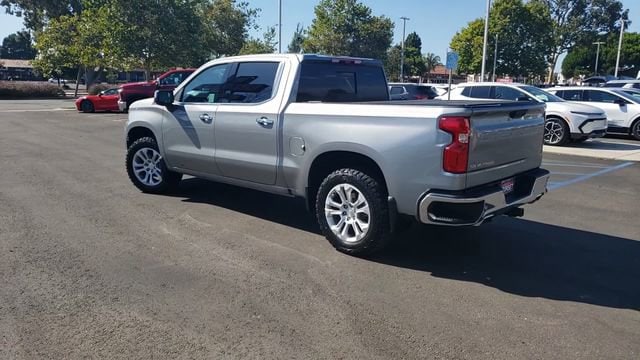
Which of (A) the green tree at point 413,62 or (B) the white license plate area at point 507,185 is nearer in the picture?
(B) the white license plate area at point 507,185

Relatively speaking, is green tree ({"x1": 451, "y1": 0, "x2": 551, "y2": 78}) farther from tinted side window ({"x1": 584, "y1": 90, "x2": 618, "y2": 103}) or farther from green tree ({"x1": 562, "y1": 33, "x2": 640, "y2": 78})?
tinted side window ({"x1": 584, "y1": 90, "x2": 618, "y2": 103})

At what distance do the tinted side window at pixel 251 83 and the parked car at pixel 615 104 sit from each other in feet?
43.3

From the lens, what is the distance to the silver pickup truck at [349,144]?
13.9 ft

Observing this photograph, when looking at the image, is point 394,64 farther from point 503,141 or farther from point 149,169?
point 503,141

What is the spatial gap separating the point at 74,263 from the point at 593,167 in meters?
9.70

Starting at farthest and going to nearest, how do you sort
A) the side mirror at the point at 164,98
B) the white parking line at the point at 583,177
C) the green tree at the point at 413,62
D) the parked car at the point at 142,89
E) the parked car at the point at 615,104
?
the green tree at the point at 413,62 → the parked car at the point at 142,89 → the parked car at the point at 615,104 → the white parking line at the point at 583,177 → the side mirror at the point at 164,98

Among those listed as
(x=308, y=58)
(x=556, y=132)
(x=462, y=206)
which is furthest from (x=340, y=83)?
(x=556, y=132)

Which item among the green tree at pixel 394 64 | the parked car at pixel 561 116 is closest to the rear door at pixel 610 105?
the parked car at pixel 561 116

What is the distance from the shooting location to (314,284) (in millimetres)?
4242

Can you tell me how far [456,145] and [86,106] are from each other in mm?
22903

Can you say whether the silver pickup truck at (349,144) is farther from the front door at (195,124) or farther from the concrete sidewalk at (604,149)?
the concrete sidewalk at (604,149)

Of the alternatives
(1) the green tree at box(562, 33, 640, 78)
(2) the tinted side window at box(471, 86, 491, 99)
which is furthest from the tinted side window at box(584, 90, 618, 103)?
(1) the green tree at box(562, 33, 640, 78)

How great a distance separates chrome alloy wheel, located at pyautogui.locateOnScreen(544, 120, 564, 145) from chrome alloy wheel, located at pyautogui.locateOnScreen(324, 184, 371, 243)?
→ 10.3 meters

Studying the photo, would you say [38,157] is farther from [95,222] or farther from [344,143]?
[344,143]
